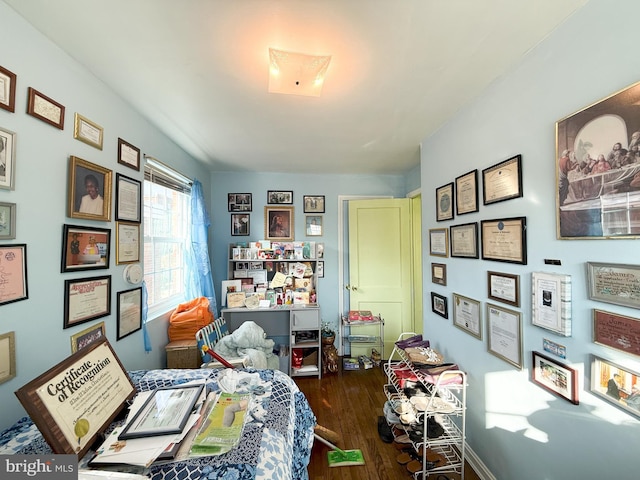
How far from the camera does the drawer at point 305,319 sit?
9.42 feet

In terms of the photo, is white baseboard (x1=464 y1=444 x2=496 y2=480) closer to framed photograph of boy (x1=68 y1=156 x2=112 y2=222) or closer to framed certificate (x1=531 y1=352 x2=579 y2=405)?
framed certificate (x1=531 y1=352 x2=579 y2=405)

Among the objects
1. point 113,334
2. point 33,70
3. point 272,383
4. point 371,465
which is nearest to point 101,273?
point 113,334

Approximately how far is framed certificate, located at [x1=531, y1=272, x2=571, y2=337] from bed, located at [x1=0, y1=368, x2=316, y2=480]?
4.06 feet

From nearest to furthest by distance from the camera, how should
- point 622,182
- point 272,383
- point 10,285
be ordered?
point 622,182, point 10,285, point 272,383

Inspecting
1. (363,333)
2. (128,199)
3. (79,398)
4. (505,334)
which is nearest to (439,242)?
(505,334)

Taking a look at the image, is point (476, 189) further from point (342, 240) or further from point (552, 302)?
point (342, 240)

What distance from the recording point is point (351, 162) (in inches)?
117

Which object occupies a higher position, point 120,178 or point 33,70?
Result: point 33,70

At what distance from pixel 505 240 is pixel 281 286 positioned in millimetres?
2362

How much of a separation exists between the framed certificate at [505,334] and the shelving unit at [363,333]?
5.55 ft

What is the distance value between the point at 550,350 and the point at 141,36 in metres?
2.38

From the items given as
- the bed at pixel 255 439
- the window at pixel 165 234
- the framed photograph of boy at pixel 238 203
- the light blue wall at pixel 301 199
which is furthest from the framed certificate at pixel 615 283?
the framed photograph of boy at pixel 238 203

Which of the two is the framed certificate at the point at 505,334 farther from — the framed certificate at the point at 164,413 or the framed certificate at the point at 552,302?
the framed certificate at the point at 164,413

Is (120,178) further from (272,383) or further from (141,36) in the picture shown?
(272,383)
